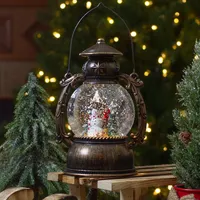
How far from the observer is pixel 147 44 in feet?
13.3

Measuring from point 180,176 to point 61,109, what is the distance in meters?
0.55

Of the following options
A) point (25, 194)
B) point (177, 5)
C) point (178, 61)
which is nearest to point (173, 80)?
point (178, 61)

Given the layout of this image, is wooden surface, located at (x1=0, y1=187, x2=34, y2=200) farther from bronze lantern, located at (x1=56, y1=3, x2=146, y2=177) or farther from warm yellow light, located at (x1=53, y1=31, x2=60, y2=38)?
warm yellow light, located at (x1=53, y1=31, x2=60, y2=38)

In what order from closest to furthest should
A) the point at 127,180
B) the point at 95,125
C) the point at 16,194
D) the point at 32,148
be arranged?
the point at 16,194 → the point at 127,180 → the point at 95,125 → the point at 32,148

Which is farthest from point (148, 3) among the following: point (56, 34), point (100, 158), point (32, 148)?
point (100, 158)

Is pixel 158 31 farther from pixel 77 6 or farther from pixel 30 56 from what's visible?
pixel 30 56

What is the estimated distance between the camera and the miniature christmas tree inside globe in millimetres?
2770

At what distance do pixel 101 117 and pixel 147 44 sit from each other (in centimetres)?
136

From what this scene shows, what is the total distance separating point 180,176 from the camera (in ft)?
8.21

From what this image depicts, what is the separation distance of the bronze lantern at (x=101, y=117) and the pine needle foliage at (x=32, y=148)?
9.0 inches

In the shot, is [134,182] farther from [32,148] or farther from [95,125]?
[32,148]

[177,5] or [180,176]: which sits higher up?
[177,5]

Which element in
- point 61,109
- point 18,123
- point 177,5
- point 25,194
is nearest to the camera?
point 25,194

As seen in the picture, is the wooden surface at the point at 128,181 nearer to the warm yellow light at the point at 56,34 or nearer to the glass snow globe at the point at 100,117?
the glass snow globe at the point at 100,117
